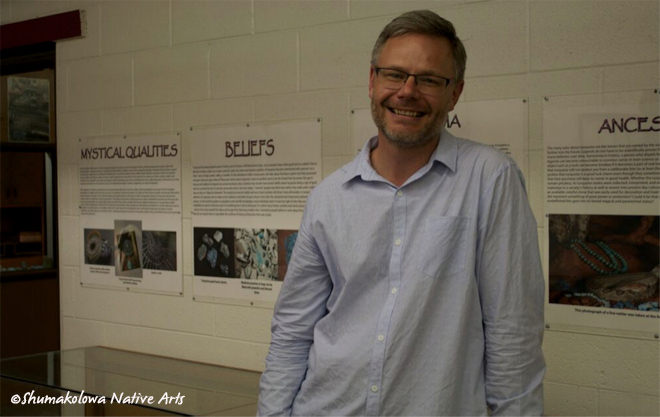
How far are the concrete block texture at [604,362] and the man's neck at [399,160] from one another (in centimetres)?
110

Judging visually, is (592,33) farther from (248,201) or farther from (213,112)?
(213,112)

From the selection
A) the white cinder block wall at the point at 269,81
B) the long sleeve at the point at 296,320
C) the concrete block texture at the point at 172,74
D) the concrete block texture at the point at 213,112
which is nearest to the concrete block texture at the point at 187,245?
the white cinder block wall at the point at 269,81

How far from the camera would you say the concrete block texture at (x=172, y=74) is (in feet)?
11.2

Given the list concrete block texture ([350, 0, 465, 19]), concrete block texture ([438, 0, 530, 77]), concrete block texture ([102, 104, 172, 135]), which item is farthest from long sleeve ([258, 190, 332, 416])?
concrete block texture ([102, 104, 172, 135])

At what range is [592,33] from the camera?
2438 millimetres

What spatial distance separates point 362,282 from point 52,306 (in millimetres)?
2839

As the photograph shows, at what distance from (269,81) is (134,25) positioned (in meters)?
0.85

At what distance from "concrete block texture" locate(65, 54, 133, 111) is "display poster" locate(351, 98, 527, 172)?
5.57ft

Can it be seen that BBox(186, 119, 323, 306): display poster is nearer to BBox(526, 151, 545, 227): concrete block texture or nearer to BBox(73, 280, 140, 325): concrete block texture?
BBox(73, 280, 140, 325): concrete block texture

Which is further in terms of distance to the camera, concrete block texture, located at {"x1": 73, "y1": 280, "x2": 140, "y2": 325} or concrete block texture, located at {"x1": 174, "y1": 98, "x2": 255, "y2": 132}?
concrete block texture, located at {"x1": 73, "y1": 280, "x2": 140, "y2": 325}

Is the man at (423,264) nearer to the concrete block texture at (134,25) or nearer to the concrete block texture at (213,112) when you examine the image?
the concrete block texture at (213,112)

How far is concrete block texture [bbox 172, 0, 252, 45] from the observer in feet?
10.7

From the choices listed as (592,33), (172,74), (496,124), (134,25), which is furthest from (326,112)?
(134,25)

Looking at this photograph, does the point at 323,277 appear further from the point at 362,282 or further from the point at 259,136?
the point at 259,136
